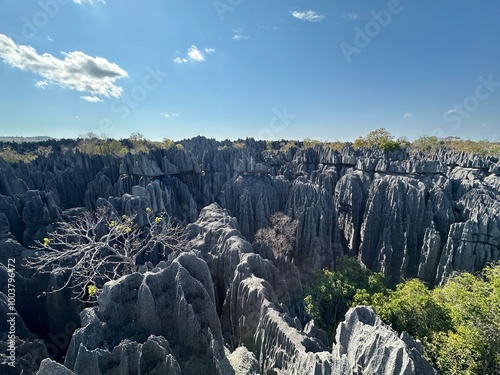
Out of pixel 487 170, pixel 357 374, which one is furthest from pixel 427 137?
pixel 357 374

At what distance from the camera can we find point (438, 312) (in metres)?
12.7

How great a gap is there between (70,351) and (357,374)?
738 centimetres

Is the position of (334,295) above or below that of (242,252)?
below

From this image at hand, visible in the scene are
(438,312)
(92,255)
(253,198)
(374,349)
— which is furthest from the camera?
(253,198)

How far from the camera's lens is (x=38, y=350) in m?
8.77

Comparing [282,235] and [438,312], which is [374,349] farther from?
[282,235]

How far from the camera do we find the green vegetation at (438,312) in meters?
10.2

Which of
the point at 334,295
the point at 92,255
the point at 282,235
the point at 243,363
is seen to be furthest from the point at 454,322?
the point at 92,255

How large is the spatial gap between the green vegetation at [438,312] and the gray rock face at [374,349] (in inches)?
180

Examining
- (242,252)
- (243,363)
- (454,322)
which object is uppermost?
(242,252)

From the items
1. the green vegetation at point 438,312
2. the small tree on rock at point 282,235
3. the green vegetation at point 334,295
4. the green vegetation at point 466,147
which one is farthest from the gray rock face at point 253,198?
the green vegetation at point 466,147

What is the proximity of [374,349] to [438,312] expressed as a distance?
8.51 metres

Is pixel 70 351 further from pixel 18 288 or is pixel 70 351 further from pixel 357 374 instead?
pixel 18 288

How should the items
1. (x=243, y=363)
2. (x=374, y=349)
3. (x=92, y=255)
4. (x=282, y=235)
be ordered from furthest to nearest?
1. (x=282, y=235)
2. (x=92, y=255)
3. (x=243, y=363)
4. (x=374, y=349)
